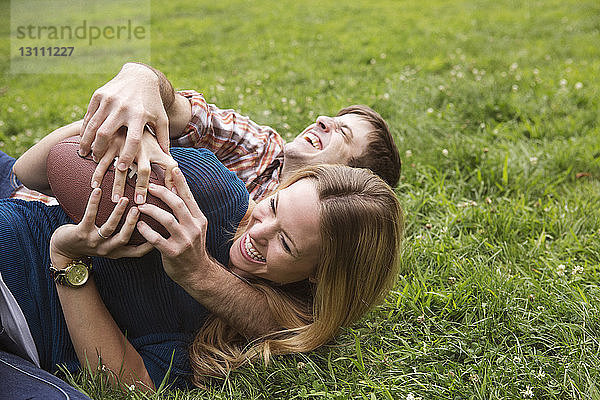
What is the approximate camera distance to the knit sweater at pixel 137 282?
2.06 meters

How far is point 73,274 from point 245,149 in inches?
58.4

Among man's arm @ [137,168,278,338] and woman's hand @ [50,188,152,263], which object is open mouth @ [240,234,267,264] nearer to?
man's arm @ [137,168,278,338]

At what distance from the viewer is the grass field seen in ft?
7.35

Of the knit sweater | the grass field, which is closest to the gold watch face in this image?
the knit sweater

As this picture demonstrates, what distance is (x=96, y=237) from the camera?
187cm

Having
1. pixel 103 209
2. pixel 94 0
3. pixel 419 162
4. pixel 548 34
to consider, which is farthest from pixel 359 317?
pixel 94 0

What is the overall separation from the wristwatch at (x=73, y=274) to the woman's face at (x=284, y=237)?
55 cm

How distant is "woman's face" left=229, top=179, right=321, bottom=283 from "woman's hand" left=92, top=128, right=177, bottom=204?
16.2 inches

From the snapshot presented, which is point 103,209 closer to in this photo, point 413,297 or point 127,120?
point 127,120

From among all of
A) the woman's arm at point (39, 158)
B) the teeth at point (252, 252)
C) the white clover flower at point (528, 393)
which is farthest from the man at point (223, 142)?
the white clover flower at point (528, 393)

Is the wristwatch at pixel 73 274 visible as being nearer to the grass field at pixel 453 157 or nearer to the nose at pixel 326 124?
the grass field at pixel 453 157

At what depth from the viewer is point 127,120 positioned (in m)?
2.00

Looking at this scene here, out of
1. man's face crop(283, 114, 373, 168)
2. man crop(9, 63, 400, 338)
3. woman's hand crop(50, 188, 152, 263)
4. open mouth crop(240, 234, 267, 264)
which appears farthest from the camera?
man's face crop(283, 114, 373, 168)

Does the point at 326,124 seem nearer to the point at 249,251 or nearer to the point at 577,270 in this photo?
the point at 249,251
